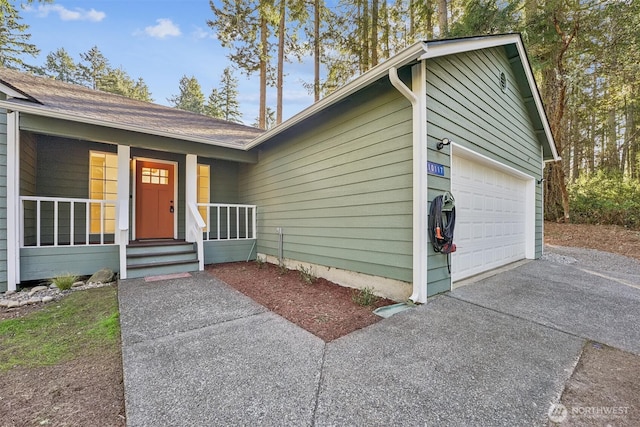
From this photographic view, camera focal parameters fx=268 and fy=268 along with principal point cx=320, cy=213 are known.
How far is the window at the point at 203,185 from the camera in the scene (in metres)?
6.81

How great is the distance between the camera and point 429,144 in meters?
3.33

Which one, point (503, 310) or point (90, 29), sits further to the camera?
point (90, 29)

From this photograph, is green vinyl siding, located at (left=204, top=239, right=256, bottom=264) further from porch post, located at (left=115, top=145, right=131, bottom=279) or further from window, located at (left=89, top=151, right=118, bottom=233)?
window, located at (left=89, top=151, right=118, bottom=233)

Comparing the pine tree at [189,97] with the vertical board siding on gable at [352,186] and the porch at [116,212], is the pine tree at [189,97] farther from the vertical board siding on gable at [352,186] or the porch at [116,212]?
the vertical board siding on gable at [352,186]

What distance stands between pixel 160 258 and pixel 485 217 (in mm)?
5980

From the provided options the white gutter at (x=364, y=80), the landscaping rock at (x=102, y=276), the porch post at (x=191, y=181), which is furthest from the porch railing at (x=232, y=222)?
the white gutter at (x=364, y=80)

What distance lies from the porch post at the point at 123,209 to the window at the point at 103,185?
1.13 meters

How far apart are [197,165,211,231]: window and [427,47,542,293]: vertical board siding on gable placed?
5562mm

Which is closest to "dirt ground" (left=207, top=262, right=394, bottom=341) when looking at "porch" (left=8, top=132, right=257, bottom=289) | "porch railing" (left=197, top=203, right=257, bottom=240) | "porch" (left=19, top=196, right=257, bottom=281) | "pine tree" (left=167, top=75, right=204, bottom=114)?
"porch" (left=19, top=196, right=257, bottom=281)

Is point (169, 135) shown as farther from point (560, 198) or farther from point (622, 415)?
point (560, 198)

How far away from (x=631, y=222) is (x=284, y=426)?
12.8m

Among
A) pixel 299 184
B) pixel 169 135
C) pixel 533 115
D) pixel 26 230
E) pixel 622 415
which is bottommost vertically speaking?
pixel 622 415

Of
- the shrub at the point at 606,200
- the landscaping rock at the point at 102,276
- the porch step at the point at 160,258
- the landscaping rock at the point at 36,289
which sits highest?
the shrub at the point at 606,200

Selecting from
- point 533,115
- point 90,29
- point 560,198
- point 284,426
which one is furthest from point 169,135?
point 560,198
